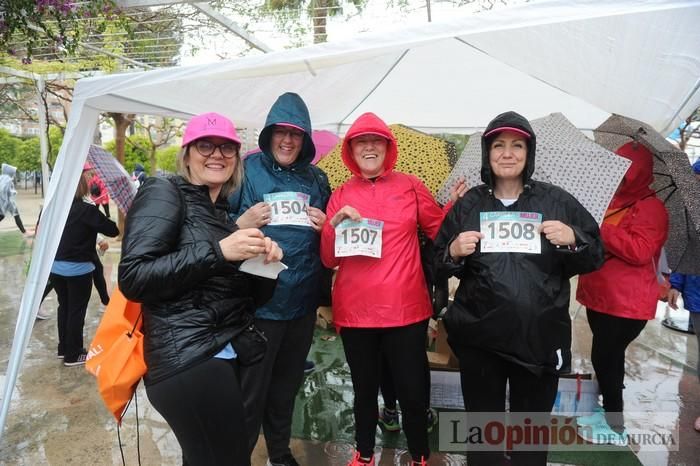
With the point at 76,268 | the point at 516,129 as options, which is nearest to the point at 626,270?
the point at 516,129

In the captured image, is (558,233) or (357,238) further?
(357,238)

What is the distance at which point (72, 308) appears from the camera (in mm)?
4207

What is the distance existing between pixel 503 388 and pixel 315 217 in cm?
125

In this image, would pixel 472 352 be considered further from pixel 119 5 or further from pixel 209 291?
pixel 119 5

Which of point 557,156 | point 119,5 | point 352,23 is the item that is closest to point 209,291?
point 557,156

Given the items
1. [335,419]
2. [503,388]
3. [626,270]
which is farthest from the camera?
[335,419]

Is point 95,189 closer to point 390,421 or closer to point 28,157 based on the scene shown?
point 390,421

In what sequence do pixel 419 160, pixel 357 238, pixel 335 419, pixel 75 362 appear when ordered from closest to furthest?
pixel 357 238, pixel 419 160, pixel 335 419, pixel 75 362

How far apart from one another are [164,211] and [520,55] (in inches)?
93.8

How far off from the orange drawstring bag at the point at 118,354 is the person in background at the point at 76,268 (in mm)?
2718

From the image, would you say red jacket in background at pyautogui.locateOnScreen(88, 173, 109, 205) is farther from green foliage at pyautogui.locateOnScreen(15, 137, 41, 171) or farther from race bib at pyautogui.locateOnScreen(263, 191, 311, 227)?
green foliage at pyautogui.locateOnScreen(15, 137, 41, 171)

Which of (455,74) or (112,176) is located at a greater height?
(455,74)

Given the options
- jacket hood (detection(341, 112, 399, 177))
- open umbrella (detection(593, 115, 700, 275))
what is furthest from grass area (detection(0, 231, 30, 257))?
open umbrella (detection(593, 115, 700, 275))

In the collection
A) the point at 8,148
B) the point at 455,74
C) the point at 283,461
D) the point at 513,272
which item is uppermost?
the point at 455,74
